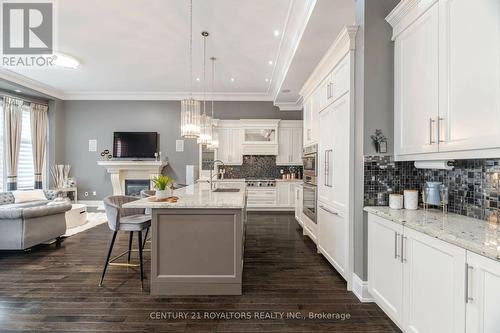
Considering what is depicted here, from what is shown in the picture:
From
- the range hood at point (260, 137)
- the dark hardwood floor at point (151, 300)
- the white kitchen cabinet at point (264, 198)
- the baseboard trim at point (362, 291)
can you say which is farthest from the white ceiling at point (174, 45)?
the dark hardwood floor at point (151, 300)

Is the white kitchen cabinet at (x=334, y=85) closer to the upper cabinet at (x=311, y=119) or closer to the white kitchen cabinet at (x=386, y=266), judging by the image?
the upper cabinet at (x=311, y=119)

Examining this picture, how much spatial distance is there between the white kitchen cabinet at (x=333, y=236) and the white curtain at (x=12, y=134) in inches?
287

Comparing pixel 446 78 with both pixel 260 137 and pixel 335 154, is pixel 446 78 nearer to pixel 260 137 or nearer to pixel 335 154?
pixel 335 154

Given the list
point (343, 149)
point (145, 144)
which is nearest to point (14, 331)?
point (343, 149)

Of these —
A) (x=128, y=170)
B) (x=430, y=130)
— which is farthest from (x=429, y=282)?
(x=128, y=170)

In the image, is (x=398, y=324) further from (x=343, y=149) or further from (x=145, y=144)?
(x=145, y=144)

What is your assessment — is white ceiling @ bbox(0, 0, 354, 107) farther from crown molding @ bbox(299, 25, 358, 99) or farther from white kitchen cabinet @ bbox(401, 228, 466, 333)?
white kitchen cabinet @ bbox(401, 228, 466, 333)

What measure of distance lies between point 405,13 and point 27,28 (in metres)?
5.14

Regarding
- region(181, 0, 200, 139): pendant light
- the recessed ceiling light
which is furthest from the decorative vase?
the recessed ceiling light

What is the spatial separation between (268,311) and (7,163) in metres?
7.30

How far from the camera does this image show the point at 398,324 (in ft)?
6.67

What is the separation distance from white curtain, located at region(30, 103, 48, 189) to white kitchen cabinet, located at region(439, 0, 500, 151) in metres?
8.67

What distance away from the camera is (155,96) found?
24.5ft

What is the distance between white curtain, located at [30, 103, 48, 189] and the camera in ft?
22.5
